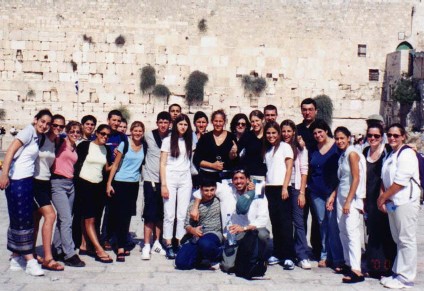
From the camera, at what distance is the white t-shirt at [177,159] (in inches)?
274

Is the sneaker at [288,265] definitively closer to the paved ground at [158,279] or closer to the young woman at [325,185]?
the paved ground at [158,279]

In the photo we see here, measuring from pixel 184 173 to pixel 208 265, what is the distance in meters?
1.16

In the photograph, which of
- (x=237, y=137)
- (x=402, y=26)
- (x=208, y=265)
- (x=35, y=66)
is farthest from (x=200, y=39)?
(x=208, y=265)

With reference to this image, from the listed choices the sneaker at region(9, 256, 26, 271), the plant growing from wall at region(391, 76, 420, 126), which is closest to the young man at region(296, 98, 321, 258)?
the sneaker at region(9, 256, 26, 271)

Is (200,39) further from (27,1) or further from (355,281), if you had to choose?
(355,281)

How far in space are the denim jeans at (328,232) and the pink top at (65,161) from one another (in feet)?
8.90

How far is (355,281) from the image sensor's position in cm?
588

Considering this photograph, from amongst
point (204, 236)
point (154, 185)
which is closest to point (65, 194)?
point (154, 185)

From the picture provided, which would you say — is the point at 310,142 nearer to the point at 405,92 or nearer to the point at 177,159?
the point at 177,159

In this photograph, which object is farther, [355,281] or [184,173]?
[184,173]

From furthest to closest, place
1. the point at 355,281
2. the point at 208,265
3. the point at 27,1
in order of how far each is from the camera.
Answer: the point at 27,1
the point at 208,265
the point at 355,281

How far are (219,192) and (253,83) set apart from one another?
13.2 metres

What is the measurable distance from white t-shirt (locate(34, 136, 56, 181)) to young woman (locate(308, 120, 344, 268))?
286 cm

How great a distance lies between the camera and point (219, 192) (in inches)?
261
